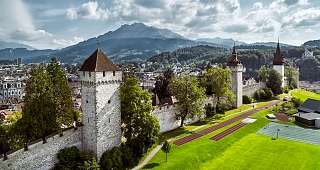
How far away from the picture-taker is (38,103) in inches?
1410

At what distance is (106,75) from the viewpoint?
36312 millimetres

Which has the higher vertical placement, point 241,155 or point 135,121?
point 135,121

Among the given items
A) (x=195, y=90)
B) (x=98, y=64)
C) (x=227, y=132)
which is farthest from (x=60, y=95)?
(x=227, y=132)

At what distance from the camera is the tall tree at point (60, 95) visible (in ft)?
123

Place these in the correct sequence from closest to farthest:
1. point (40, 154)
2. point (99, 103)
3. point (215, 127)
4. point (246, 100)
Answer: point (40, 154)
point (99, 103)
point (215, 127)
point (246, 100)

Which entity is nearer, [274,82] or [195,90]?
[195,90]

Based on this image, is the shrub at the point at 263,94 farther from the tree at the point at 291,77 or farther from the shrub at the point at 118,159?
the shrub at the point at 118,159

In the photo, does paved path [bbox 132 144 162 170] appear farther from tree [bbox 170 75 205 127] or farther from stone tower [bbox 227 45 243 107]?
stone tower [bbox 227 45 243 107]

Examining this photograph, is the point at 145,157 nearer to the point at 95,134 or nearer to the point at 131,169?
the point at 131,169

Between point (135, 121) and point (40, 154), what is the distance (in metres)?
11.3

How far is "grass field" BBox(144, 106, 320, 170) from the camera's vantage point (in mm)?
39344

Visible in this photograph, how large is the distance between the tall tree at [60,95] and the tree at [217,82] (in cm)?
3061

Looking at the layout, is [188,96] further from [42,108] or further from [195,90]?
[42,108]

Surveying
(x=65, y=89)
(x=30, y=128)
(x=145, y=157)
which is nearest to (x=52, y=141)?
(x=30, y=128)
